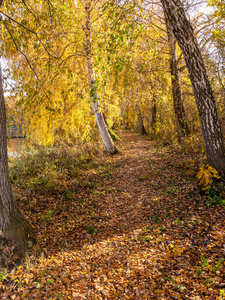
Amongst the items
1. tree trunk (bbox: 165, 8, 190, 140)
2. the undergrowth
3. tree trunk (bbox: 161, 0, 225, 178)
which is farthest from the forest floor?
tree trunk (bbox: 165, 8, 190, 140)

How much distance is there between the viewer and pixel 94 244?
13.3ft

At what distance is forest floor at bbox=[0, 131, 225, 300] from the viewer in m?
2.80

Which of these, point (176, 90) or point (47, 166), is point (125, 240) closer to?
point (47, 166)

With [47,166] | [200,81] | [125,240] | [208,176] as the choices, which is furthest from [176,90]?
[125,240]

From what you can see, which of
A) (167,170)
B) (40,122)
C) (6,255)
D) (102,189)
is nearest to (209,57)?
(167,170)

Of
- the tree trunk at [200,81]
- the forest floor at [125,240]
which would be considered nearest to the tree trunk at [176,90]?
the forest floor at [125,240]

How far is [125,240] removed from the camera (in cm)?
407

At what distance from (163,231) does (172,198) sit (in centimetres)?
140

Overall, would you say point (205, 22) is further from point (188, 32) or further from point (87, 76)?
point (87, 76)

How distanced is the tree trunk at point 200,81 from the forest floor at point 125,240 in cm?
111

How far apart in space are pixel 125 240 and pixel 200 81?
4.00 metres

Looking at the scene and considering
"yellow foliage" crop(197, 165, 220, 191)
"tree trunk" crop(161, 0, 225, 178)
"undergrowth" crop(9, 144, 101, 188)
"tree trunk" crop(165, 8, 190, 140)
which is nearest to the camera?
"tree trunk" crop(161, 0, 225, 178)

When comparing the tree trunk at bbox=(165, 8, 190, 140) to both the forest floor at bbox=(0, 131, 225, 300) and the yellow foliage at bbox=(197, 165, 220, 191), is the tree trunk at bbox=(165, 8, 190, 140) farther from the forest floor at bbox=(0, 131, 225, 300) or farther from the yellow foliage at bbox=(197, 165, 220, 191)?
the yellow foliage at bbox=(197, 165, 220, 191)

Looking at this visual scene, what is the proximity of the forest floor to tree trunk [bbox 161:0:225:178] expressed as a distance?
3.64ft
